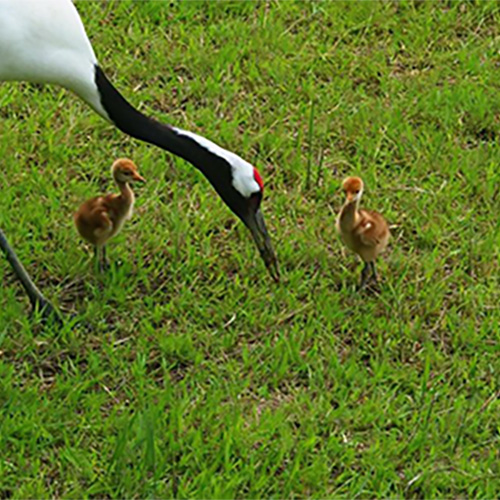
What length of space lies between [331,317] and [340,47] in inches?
72.7

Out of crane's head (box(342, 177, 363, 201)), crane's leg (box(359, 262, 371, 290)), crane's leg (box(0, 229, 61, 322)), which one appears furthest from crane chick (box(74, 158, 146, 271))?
crane's leg (box(359, 262, 371, 290))

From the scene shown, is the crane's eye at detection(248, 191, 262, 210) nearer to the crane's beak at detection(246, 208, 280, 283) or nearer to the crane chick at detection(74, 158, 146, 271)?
the crane's beak at detection(246, 208, 280, 283)

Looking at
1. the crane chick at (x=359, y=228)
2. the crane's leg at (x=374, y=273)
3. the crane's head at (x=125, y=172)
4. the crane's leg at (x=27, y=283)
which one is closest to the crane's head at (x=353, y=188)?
the crane chick at (x=359, y=228)

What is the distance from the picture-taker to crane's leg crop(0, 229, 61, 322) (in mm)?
4559

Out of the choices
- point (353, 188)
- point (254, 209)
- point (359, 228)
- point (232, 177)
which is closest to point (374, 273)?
point (359, 228)

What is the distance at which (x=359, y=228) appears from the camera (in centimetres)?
458

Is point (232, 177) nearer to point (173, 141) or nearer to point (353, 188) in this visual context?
point (173, 141)

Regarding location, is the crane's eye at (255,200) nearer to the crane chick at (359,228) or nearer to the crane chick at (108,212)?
the crane chick at (359,228)

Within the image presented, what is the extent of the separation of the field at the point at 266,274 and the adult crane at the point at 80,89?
255mm

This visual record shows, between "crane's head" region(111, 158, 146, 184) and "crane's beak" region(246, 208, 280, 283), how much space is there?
→ 0.43m

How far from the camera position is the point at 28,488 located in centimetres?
392

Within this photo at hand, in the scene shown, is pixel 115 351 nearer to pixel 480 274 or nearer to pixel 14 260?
pixel 14 260

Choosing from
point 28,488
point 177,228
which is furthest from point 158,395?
point 177,228

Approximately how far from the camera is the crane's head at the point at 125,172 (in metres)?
4.64
